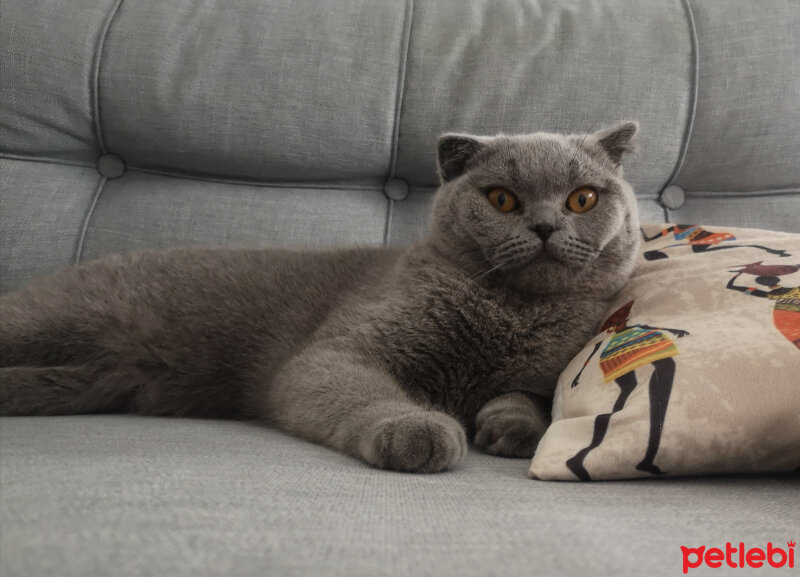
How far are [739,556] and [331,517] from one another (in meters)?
0.33

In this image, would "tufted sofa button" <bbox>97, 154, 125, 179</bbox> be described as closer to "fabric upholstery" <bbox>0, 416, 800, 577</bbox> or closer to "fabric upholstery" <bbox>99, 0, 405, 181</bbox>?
"fabric upholstery" <bbox>99, 0, 405, 181</bbox>

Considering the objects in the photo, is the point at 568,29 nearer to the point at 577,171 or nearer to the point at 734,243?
the point at 577,171

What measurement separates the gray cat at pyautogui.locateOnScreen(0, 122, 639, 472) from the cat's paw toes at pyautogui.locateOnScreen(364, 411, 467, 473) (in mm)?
32

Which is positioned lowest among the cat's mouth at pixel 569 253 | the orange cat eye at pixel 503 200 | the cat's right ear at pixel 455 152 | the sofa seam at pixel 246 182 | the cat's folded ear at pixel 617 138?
the sofa seam at pixel 246 182

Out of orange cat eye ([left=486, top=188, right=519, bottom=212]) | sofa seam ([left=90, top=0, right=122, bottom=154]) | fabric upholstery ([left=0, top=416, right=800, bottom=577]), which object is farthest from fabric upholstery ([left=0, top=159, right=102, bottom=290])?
orange cat eye ([left=486, top=188, right=519, bottom=212])

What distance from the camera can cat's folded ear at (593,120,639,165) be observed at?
48.6 inches

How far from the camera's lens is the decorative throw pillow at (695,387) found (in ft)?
2.31

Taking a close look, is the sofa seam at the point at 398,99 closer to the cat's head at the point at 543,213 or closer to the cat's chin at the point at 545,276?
the cat's head at the point at 543,213

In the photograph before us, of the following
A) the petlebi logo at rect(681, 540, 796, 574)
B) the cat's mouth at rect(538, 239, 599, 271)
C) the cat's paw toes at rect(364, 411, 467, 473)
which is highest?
the cat's mouth at rect(538, 239, 599, 271)

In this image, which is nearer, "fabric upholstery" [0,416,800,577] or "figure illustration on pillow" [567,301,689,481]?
"fabric upholstery" [0,416,800,577]

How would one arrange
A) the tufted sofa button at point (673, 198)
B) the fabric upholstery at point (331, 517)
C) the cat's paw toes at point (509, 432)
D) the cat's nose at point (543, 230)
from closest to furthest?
the fabric upholstery at point (331, 517) → the cat's paw toes at point (509, 432) → the cat's nose at point (543, 230) → the tufted sofa button at point (673, 198)

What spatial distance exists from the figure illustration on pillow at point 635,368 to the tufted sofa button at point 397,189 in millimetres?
856

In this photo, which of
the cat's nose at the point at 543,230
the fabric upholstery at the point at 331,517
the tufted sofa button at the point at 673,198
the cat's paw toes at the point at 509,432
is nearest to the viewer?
the fabric upholstery at the point at 331,517

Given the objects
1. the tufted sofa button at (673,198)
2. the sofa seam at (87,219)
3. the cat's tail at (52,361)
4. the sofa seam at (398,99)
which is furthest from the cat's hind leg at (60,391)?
the tufted sofa button at (673,198)
